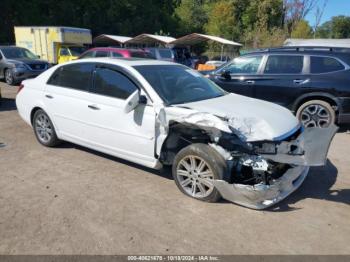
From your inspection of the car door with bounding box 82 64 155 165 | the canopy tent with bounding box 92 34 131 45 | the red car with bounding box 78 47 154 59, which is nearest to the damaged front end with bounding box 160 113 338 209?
the car door with bounding box 82 64 155 165

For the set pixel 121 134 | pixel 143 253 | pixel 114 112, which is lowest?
pixel 143 253

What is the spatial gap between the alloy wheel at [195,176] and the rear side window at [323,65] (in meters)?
4.56

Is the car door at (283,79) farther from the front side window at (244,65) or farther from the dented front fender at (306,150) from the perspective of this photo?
the dented front fender at (306,150)

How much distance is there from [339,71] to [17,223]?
659 centimetres

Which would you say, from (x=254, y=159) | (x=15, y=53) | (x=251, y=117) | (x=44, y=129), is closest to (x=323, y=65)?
(x=251, y=117)

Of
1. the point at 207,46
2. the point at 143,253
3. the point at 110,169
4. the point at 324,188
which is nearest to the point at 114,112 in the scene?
the point at 110,169

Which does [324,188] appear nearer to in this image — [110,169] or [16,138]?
[110,169]

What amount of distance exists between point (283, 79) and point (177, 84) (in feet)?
11.7

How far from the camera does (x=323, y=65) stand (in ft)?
24.5

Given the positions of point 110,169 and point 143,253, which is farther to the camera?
point 110,169

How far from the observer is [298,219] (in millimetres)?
3865

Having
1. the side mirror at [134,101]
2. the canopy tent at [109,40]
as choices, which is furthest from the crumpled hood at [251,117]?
the canopy tent at [109,40]

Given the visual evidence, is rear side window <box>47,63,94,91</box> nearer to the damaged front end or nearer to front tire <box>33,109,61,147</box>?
front tire <box>33,109,61,147</box>

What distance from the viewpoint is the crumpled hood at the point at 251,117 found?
3.99 metres
